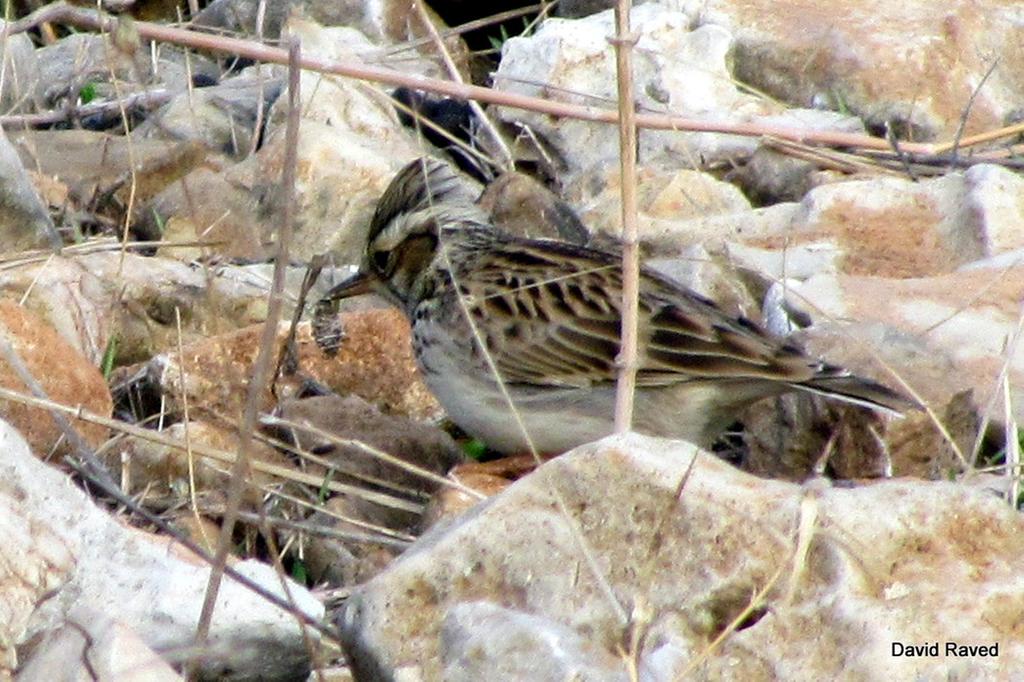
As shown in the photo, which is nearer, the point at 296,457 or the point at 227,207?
the point at 296,457

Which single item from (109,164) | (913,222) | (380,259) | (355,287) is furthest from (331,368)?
(913,222)

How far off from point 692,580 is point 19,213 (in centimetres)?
418

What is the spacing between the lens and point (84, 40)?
9750 millimetres

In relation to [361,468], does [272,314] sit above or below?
above

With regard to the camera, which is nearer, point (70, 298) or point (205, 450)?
point (205, 450)

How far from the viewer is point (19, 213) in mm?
7723

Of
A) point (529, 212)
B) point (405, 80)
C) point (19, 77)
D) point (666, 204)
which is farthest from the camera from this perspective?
point (19, 77)

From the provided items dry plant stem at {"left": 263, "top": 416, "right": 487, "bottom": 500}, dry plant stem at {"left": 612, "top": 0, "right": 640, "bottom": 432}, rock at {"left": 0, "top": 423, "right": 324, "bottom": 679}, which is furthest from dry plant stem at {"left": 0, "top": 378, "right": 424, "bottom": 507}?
dry plant stem at {"left": 612, "top": 0, "right": 640, "bottom": 432}

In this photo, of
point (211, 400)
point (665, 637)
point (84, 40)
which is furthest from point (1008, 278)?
point (84, 40)

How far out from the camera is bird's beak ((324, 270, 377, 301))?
743 cm

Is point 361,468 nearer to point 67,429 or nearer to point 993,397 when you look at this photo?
point 67,429

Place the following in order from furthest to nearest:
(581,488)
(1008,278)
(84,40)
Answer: (84,40)
(1008,278)
(581,488)

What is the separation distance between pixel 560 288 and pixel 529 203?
110 centimetres

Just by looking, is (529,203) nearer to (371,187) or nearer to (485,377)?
(371,187)
